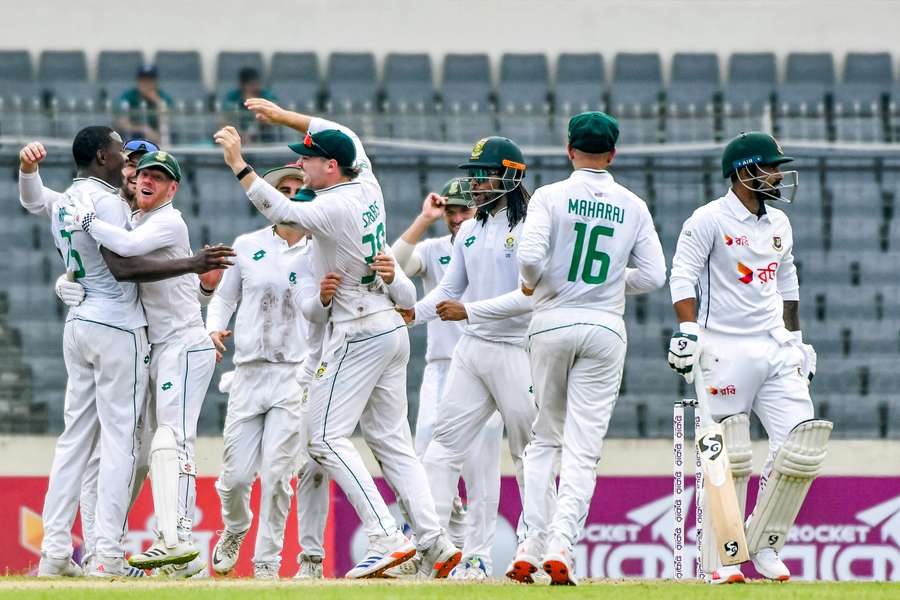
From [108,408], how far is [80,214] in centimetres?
103

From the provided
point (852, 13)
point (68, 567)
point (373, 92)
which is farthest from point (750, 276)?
point (852, 13)

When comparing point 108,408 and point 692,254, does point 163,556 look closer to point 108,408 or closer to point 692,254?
point 108,408

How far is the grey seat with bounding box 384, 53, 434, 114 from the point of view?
55.4ft

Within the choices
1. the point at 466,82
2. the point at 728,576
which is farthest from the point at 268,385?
the point at 466,82

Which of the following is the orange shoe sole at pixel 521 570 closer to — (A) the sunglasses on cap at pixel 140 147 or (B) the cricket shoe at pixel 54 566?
(B) the cricket shoe at pixel 54 566

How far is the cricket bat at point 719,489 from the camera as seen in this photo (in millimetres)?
7555

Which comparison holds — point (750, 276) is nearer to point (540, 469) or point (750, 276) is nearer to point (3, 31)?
point (540, 469)

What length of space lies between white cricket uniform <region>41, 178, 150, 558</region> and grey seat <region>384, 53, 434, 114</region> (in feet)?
29.0

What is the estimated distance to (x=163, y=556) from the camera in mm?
7707

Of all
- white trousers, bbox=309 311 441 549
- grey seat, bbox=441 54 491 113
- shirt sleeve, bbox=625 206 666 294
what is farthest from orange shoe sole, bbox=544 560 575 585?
grey seat, bbox=441 54 491 113

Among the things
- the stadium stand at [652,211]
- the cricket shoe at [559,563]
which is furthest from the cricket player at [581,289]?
the stadium stand at [652,211]

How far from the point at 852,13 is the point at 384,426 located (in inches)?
466

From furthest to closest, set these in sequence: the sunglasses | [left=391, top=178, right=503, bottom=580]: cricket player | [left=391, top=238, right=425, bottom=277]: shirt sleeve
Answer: [left=391, top=238, right=425, bottom=277]: shirt sleeve < [left=391, top=178, right=503, bottom=580]: cricket player < the sunglasses

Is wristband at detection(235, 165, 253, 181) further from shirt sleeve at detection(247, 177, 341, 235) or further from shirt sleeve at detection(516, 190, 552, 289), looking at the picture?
shirt sleeve at detection(516, 190, 552, 289)
